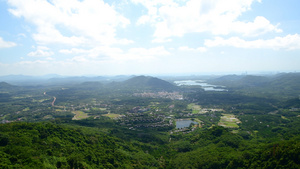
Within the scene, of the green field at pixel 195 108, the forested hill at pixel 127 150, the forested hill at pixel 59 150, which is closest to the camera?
the forested hill at pixel 59 150

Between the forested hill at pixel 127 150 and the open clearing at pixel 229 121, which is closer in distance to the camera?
the forested hill at pixel 127 150

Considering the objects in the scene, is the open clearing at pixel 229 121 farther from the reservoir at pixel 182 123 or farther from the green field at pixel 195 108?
the green field at pixel 195 108

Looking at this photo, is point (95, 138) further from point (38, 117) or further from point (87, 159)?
point (38, 117)

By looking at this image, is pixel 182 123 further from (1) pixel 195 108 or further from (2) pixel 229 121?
(1) pixel 195 108

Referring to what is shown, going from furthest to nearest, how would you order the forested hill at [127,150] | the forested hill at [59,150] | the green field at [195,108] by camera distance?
the green field at [195,108]
the forested hill at [127,150]
the forested hill at [59,150]

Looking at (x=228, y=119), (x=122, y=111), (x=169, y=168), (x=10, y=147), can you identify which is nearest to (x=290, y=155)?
(x=169, y=168)

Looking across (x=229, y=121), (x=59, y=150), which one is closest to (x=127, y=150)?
(x=59, y=150)

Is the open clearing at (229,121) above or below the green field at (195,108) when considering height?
above

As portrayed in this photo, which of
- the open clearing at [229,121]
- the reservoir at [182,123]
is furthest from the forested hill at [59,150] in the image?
the open clearing at [229,121]

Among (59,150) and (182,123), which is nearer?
(59,150)

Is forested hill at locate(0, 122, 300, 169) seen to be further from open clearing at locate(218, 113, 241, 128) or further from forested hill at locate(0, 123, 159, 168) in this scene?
open clearing at locate(218, 113, 241, 128)

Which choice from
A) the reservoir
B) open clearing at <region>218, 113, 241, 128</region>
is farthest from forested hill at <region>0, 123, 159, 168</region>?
open clearing at <region>218, 113, 241, 128</region>
